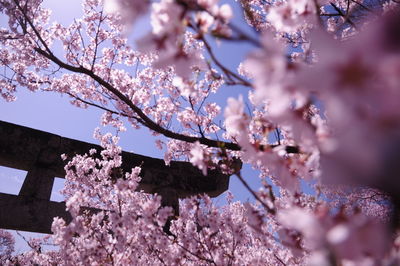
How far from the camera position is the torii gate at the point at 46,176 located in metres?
6.07

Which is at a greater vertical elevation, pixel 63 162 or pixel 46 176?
pixel 63 162

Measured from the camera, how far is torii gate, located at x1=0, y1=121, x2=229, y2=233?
6.07 metres

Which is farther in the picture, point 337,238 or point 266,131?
point 266,131

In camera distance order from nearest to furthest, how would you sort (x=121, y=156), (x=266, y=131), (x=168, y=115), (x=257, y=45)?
(x=257, y=45) → (x=266, y=131) → (x=168, y=115) → (x=121, y=156)

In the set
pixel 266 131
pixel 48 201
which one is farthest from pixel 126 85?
pixel 266 131

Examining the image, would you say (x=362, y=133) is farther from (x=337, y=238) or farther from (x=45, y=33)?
(x=45, y=33)

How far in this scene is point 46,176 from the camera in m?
6.90

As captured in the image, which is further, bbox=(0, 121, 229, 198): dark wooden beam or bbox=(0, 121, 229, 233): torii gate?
bbox=(0, 121, 229, 198): dark wooden beam

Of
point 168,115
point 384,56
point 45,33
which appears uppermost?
point 45,33

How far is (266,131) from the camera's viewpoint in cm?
166

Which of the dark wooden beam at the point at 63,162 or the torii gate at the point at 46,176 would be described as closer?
the torii gate at the point at 46,176

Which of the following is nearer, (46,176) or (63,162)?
(46,176)

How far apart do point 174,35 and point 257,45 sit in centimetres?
36

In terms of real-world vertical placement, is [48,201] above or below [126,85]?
below
